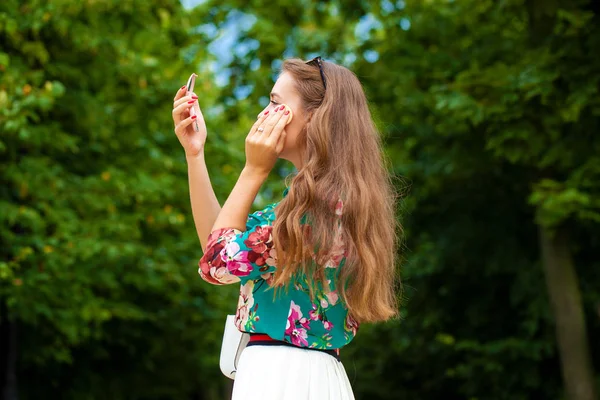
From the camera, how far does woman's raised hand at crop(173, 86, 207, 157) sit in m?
2.54

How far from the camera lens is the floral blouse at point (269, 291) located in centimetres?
223

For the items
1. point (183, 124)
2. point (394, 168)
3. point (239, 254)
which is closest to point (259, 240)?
point (239, 254)

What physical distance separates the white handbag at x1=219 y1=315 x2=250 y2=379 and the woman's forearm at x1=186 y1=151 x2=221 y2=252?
0.85 ft

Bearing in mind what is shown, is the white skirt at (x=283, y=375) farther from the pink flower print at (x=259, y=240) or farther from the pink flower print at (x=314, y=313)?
the pink flower print at (x=259, y=240)

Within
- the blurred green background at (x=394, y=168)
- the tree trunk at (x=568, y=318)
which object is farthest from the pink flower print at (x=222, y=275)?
the tree trunk at (x=568, y=318)

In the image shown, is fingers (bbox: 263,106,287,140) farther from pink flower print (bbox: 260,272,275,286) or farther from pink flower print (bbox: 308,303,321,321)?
pink flower print (bbox: 308,303,321,321)

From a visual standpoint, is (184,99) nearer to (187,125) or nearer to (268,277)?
(187,125)

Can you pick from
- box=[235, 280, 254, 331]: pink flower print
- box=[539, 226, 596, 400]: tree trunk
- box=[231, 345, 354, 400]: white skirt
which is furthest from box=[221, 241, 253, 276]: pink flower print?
box=[539, 226, 596, 400]: tree trunk

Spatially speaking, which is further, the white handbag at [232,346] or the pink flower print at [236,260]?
the white handbag at [232,346]

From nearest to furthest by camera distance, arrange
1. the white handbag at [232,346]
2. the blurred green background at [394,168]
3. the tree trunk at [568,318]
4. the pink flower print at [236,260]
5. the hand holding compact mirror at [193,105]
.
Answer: the pink flower print at [236,260]
the white handbag at [232,346]
the hand holding compact mirror at [193,105]
the blurred green background at [394,168]
the tree trunk at [568,318]

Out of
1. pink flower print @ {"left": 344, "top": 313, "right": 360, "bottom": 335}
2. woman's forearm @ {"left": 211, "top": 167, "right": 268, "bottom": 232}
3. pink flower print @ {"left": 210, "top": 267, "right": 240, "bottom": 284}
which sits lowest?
pink flower print @ {"left": 344, "top": 313, "right": 360, "bottom": 335}

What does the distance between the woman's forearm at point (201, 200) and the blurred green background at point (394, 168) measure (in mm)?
4563

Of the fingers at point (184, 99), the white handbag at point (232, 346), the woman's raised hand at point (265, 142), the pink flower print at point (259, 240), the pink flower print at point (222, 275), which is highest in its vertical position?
the fingers at point (184, 99)

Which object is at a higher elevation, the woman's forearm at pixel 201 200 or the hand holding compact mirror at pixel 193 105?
the hand holding compact mirror at pixel 193 105
